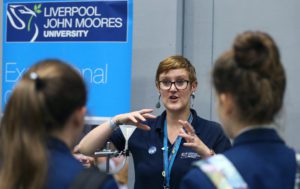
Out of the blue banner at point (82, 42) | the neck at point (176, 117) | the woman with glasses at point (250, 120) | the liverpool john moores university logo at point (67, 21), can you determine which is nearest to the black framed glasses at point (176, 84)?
the neck at point (176, 117)

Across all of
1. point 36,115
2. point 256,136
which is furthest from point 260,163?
point 36,115

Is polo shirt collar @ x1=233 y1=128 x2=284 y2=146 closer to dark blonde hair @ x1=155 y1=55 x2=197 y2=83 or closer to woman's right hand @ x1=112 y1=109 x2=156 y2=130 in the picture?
woman's right hand @ x1=112 y1=109 x2=156 y2=130

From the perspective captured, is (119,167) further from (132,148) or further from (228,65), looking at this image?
A: (228,65)

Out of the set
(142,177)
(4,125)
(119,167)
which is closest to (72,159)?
(4,125)

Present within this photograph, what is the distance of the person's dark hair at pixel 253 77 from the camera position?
A: 190 cm

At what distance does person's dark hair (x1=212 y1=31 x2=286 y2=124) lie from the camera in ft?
6.23

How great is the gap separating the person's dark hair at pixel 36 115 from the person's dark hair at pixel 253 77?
1.64ft

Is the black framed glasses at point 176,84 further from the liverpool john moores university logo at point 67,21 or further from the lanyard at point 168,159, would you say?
the liverpool john moores university logo at point 67,21

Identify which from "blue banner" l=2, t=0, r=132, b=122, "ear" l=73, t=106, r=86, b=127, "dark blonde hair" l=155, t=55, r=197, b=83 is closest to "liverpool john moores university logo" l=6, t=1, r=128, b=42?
"blue banner" l=2, t=0, r=132, b=122

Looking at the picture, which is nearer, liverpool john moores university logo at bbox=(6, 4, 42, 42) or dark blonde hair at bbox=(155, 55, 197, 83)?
dark blonde hair at bbox=(155, 55, 197, 83)

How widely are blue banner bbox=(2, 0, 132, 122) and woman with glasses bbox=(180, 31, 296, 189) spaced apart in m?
2.18

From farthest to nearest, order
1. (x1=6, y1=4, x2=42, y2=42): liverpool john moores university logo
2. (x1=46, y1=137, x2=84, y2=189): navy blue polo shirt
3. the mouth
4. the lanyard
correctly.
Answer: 1. (x1=6, y1=4, x2=42, y2=42): liverpool john moores university logo
2. the mouth
3. the lanyard
4. (x1=46, y1=137, x2=84, y2=189): navy blue polo shirt

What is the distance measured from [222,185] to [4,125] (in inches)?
31.0

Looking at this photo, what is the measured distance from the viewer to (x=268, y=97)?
1.90 metres
